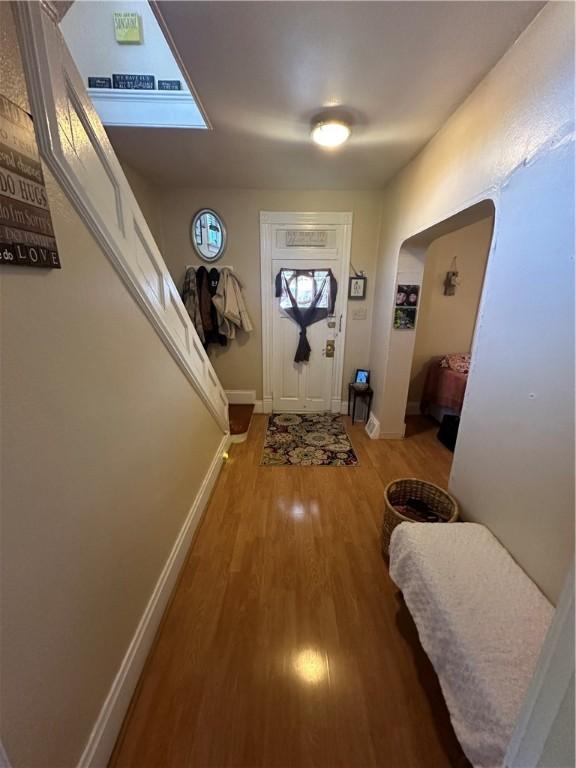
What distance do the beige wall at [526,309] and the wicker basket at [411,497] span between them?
0.09 meters

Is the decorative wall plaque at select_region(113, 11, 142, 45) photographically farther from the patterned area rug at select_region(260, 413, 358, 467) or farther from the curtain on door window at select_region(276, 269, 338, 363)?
the patterned area rug at select_region(260, 413, 358, 467)

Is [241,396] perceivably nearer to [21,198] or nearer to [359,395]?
[359,395]

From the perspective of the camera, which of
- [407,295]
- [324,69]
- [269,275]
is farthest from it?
[269,275]

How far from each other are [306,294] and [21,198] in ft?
8.94

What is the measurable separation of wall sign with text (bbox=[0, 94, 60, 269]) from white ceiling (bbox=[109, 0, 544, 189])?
895 millimetres

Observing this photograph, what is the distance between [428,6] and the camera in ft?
3.37

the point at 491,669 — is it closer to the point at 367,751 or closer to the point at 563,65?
the point at 367,751

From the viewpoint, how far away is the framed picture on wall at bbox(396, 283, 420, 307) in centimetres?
257

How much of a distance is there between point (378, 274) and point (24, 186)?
295cm

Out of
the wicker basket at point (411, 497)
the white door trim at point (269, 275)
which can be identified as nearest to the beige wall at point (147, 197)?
the white door trim at point (269, 275)

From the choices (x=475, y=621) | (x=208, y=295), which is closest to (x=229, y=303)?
(x=208, y=295)

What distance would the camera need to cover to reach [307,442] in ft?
9.50

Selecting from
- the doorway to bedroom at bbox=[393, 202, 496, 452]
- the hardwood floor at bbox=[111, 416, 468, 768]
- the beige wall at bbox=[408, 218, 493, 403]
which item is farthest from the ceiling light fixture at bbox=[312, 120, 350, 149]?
the hardwood floor at bbox=[111, 416, 468, 768]

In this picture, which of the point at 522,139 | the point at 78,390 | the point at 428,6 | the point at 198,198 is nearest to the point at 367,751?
the point at 78,390
